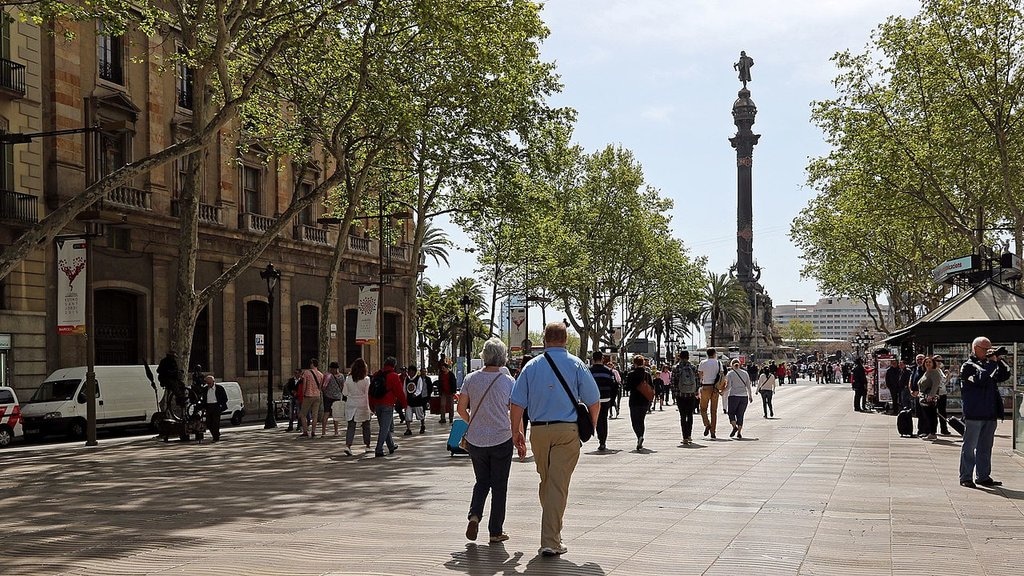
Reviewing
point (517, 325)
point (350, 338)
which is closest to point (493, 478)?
point (517, 325)

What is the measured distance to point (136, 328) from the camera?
3300 centimetres

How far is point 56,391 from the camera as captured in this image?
2594 cm

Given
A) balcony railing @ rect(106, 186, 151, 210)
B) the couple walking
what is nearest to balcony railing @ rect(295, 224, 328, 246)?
balcony railing @ rect(106, 186, 151, 210)

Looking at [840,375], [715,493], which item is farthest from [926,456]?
[840,375]

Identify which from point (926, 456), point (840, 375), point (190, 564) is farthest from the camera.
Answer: point (840, 375)

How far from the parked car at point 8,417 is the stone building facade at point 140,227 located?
4009 millimetres

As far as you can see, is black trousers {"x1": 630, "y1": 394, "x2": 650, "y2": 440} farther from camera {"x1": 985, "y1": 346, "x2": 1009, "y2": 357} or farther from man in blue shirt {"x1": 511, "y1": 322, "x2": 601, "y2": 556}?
man in blue shirt {"x1": 511, "y1": 322, "x2": 601, "y2": 556}

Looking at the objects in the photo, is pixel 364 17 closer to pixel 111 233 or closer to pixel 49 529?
pixel 111 233

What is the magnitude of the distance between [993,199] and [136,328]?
2757cm

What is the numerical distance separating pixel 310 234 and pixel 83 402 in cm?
1680

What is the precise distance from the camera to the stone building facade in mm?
28266

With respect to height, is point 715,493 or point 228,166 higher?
point 228,166

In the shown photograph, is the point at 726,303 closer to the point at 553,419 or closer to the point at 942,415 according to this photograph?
the point at 942,415

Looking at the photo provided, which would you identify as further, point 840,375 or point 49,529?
point 840,375
